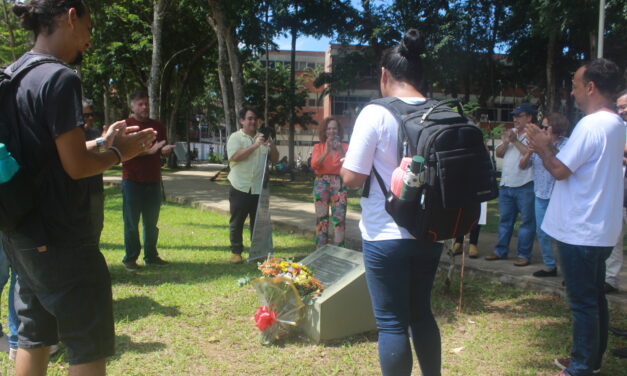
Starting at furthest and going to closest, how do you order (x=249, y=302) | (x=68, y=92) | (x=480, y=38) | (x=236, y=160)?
(x=480, y=38)
(x=236, y=160)
(x=249, y=302)
(x=68, y=92)

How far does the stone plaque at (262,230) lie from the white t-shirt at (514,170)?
3.02 m

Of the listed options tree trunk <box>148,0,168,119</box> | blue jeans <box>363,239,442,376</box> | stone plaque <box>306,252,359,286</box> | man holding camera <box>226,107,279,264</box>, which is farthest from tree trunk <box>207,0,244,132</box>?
blue jeans <box>363,239,442,376</box>

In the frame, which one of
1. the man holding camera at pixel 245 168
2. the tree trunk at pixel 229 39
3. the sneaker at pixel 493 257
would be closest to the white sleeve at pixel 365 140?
the man holding camera at pixel 245 168

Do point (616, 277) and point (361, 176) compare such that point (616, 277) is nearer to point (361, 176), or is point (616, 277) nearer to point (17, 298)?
point (361, 176)

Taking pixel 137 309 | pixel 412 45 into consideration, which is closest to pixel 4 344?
pixel 137 309

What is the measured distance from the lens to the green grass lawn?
11.0 ft

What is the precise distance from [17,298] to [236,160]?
392 cm

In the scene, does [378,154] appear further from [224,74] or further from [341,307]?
[224,74]

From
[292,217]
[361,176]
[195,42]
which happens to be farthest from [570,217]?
[195,42]

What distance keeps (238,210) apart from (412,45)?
417 cm

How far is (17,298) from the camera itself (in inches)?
83.5

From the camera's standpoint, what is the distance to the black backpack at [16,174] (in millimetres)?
1771

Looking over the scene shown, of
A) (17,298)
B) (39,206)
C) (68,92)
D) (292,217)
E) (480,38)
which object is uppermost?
(480,38)

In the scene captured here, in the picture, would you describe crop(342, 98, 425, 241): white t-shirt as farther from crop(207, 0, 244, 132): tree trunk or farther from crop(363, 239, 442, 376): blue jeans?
crop(207, 0, 244, 132): tree trunk
